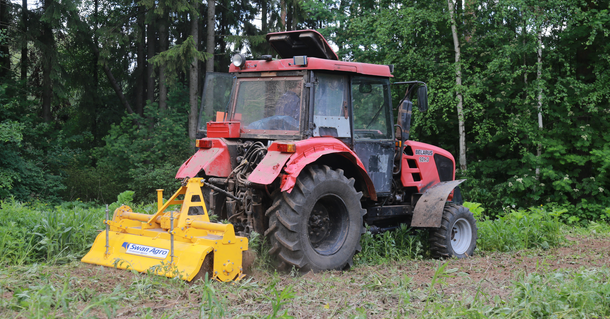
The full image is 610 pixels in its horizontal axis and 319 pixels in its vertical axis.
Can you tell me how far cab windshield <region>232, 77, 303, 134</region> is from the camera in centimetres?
562

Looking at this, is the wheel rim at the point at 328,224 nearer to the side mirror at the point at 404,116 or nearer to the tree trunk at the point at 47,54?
the side mirror at the point at 404,116

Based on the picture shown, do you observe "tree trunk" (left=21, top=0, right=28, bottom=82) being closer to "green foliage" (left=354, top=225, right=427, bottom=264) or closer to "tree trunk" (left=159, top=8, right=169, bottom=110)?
"tree trunk" (left=159, top=8, right=169, bottom=110)

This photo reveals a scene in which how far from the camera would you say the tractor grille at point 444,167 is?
7.35 m

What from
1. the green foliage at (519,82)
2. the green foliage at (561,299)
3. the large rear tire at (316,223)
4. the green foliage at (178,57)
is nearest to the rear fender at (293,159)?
the large rear tire at (316,223)

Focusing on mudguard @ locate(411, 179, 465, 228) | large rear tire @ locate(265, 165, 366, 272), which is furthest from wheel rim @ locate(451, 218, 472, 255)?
large rear tire @ locate(265, 165, 366, 272)

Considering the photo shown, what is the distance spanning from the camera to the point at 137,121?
16.8 meters

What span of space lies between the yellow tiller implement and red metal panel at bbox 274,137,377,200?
28.3 inches

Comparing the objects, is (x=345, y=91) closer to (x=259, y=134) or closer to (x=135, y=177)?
(x=259, y=134)

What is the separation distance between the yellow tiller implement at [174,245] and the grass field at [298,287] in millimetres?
141

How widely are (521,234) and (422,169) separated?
6.29ft

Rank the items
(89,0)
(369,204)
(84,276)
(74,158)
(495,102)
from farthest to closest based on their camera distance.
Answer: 1. (89,0)
2. (74,158)
3. (495,102)
4. (369,204)
5. (84,276)

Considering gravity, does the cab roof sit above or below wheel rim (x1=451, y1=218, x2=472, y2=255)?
above

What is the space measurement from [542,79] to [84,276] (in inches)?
409

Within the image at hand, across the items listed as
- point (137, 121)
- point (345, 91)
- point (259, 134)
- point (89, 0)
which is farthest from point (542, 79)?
point (89, 0)
